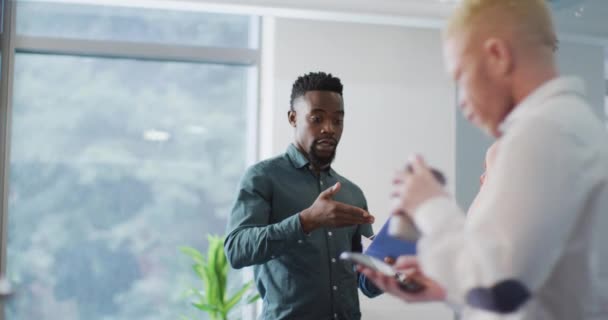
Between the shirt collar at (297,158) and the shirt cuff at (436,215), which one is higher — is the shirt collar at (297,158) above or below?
above

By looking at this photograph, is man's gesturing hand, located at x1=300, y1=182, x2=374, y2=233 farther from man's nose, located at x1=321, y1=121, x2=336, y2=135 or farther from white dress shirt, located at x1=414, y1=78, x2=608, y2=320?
white dress shirt, located at x1=414, y1=78, x2=608, y2=320

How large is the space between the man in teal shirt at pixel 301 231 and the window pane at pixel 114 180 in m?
2.94

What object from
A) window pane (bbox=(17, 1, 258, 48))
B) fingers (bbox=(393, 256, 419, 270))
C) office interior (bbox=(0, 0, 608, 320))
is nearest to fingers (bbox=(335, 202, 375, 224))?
fingers (bbox=(393, 256, 419, 270))

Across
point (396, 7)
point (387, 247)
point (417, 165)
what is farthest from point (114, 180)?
point (417, 165)

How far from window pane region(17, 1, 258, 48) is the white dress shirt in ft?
16.1

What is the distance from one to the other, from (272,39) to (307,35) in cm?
26

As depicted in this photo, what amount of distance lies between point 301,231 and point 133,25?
3.75 metres

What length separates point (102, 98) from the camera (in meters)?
5.64

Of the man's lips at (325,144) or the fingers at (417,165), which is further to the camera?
the man's lips at (325,144)

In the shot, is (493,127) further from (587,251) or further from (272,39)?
(272,39)

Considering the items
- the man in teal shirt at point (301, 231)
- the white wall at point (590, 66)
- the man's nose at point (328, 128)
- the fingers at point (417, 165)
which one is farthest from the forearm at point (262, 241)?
the white wall at point (590, 66)

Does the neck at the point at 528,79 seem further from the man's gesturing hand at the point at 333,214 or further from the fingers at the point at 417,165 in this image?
the man's gesturing hand at the point at 333,214

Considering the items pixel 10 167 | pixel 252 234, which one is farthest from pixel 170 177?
pixel 252 234

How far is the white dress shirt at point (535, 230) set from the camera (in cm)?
97
